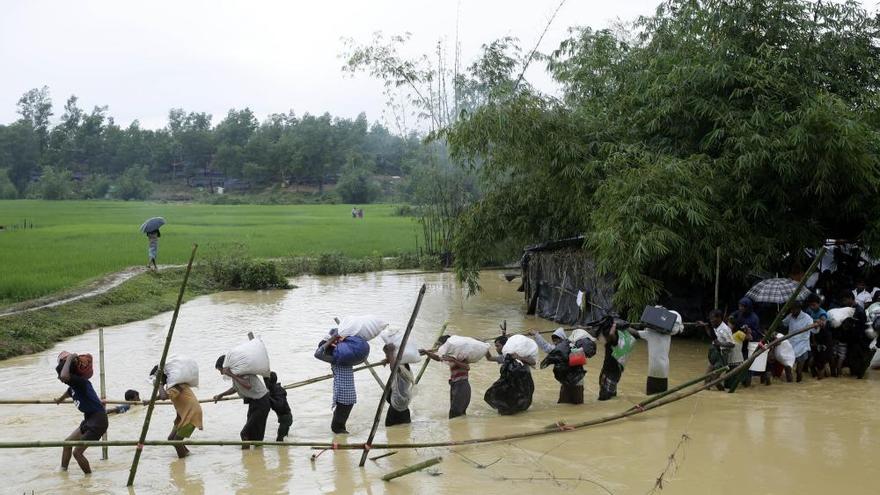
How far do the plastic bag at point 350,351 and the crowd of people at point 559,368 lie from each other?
2.3 inches

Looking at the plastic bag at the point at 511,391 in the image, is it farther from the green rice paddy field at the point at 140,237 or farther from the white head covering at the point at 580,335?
the green rice paddy field at the point at 140,237

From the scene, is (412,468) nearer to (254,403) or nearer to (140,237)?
(254,403)

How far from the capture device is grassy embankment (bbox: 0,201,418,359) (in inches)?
550

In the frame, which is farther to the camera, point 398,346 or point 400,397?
point 400,397

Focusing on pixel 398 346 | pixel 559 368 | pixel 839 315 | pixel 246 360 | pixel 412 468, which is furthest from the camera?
pixel 839 315

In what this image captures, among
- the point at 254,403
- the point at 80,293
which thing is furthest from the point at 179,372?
the point at 80,293

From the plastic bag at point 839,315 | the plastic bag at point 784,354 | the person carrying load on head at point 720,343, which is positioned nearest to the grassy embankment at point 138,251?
the person carrying load on head at point 720,343

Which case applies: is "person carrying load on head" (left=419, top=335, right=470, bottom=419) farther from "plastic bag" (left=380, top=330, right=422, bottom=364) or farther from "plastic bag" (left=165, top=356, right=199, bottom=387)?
"plastic bag" (left=165, top=356, right=199, bottom=387)

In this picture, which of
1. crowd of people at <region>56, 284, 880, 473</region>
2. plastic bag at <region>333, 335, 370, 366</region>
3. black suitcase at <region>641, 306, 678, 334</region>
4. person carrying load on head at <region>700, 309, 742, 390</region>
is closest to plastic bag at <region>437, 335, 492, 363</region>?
crowd of people at <region>56, 284, 880, 473</region>

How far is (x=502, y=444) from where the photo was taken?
22.0 ft

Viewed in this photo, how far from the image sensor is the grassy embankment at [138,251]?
14.0m

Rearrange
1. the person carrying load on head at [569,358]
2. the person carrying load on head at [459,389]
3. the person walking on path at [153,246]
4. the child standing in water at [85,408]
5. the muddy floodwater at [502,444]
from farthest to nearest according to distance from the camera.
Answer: the person walking on path at [153,246], the person carrying load on head at [569,358], the person carrying load on head at [459,389], the child standing in water at [85,408], the muddy floodwater at [502,444]

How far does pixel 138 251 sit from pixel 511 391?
16789mm

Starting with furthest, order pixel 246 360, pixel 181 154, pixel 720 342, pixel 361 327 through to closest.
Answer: pixel 181 154
pixel 720 342
pixel 361 327
pixel 246 360
